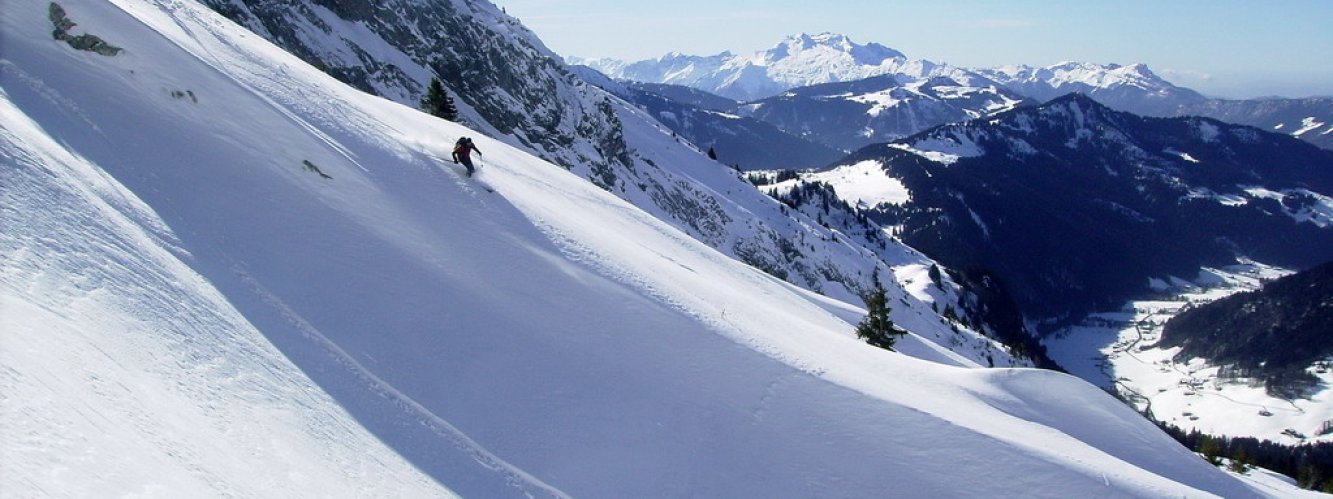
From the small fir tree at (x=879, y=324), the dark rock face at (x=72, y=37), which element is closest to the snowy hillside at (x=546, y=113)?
the dark rock face at (x=72, y=37)

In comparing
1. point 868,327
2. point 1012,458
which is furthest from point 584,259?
point 868,327

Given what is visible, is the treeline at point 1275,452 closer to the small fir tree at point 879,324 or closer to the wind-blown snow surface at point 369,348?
the small fir tree at point 879,324

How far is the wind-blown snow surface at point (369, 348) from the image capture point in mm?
8453

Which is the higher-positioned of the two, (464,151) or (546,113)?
(546,113)

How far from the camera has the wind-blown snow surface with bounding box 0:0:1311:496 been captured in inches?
333

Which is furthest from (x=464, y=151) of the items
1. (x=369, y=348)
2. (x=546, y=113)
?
(x=546, y=113)

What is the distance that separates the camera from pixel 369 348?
1305cm

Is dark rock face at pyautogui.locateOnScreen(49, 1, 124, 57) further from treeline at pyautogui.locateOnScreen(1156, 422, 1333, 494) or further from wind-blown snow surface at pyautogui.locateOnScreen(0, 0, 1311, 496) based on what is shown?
treeline at pyautogui.locateOnScreen(1156, 422, 1333, 494)

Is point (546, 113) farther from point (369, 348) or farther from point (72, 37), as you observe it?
point (369, 348)

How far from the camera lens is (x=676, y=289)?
20.9 m

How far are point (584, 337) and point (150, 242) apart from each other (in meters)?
8.57

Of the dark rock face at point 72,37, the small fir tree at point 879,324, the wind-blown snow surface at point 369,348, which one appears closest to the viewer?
the wind-blown snow surface at point 369,348

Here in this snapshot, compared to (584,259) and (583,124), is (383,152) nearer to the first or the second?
(584,259)

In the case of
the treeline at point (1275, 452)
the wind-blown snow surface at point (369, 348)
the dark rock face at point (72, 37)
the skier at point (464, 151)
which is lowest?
the wind-blown snow surface at point (369, 348)
